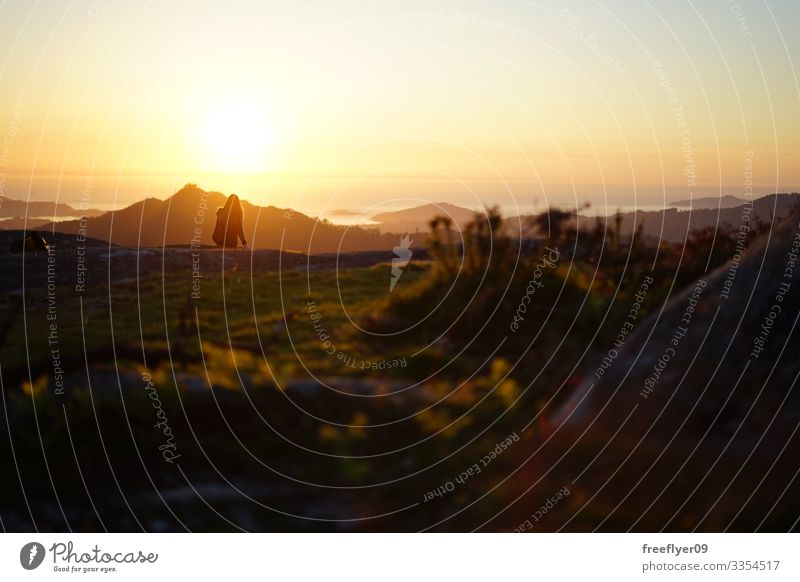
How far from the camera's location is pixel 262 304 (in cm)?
1323

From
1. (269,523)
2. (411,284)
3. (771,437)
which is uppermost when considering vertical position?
(411,284)

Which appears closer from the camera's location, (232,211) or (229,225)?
(232,211)

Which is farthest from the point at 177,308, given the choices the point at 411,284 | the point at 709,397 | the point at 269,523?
the point at 709,397

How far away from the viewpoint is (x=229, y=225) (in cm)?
1686

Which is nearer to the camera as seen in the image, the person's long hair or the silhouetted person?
the person's long hair

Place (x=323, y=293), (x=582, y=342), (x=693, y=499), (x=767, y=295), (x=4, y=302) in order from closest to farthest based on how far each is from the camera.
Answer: (x=693, y=499) → (x=767, y=295) → (x=582, y=342) → (x=4, y=302) → (x=323, y=293)

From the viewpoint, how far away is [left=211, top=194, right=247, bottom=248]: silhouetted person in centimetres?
1582

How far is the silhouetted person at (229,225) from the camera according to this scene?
15.8 metres

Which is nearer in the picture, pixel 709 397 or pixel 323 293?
pixel 709 397

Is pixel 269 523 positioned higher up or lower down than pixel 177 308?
lower down

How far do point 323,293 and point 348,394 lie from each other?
201 inches

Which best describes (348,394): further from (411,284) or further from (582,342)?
(411,284)

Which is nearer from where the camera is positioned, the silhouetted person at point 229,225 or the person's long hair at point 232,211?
the person's long hair at point 232,211

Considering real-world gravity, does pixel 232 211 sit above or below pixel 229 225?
above
